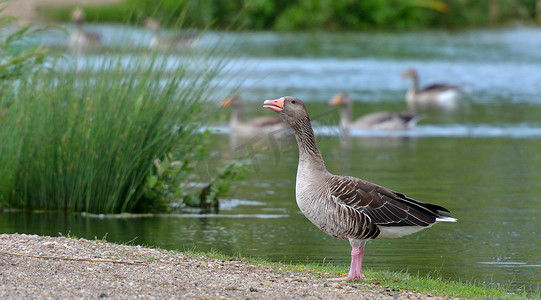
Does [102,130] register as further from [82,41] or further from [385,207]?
[82,41]

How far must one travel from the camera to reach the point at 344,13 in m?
65.1

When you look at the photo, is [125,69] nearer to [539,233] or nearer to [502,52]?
[539,233]

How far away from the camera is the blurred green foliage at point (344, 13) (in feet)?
207

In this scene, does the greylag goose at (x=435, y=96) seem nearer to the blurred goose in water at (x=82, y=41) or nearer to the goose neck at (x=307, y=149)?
the blurred goose in water at (x=82, y=41)

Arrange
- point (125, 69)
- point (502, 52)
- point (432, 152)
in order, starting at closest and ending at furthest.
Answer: point (125, 69) < point (432, 152) < point (502, 52)

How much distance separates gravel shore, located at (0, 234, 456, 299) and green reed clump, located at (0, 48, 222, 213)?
3188mm

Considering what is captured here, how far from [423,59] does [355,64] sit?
416cm

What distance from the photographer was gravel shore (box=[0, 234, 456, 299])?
721 centimetres

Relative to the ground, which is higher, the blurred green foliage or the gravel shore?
the blurred green foliage

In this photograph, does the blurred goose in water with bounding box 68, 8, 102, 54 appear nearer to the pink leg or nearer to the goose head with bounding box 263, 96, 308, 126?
the goose head with bounding box 263, 96, 308, 126

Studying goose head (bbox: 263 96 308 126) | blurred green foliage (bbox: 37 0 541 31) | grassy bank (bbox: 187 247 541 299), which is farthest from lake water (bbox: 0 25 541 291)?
blurred green foliage (bbox: 37 0 541 31)

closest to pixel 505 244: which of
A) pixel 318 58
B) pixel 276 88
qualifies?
pixel 276 88

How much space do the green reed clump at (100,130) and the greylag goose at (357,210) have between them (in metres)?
4.03

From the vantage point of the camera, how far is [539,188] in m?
15.2
